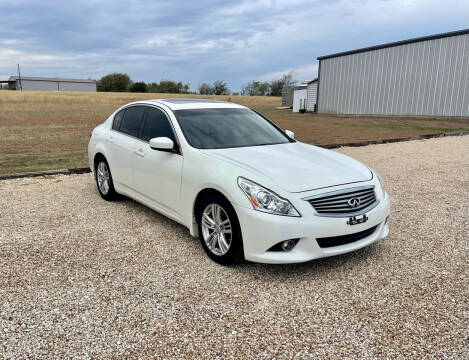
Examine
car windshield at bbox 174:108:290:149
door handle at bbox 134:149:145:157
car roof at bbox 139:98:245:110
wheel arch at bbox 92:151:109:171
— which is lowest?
wheel arch at bbox 92:151:109:171

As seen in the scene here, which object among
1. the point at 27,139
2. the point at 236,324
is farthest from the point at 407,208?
the point at 27,139

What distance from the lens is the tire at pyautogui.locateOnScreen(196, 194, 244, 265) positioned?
3622 millimetres

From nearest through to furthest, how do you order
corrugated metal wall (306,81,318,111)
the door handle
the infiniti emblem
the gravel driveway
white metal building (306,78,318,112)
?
1. the gravel driveway
2. the infiniti emblem
3. the door handle
4. white metal building (306,78,318,112)
5. corrugated metal wall (306,81,318,111)

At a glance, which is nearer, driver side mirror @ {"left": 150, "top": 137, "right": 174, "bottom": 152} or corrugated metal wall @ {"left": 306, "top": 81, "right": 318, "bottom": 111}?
driver side mirror @ {"left": 150, "top": 137, "right": 174, "bottom": 152}

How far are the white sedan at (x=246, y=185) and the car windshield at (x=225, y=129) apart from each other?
0.01 meters

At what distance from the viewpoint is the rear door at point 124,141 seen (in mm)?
5285

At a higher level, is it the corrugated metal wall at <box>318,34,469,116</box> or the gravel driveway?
the corrugated metal wall at <box>318,34,469,116</box>

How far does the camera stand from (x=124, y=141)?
545cm

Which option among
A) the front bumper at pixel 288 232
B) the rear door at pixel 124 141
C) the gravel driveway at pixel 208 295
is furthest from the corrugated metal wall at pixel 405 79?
the front bumper at pixel 288 232

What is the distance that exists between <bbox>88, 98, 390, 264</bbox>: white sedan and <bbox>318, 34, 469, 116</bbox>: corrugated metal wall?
22451 mm

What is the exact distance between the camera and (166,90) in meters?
96.0

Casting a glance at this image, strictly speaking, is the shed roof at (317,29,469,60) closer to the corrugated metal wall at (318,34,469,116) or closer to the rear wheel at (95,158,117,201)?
the corrugated metal wall at (318,34,469,116)

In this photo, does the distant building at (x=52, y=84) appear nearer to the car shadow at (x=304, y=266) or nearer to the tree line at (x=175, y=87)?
the tree line at (x=175, y=87)

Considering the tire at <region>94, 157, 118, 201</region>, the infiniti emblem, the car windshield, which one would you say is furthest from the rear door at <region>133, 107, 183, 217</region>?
the infiniti emblem
